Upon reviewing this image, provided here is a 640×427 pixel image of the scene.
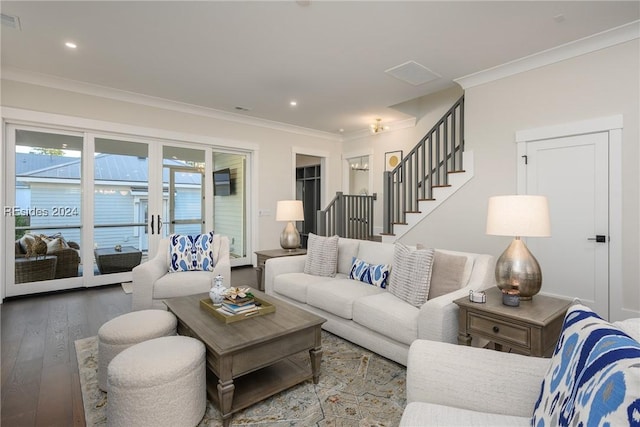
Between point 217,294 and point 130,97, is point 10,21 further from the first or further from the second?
point 217,294

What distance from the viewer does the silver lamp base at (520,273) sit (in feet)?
7.18

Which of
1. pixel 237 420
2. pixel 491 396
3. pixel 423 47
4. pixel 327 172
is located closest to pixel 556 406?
pixel 491 396

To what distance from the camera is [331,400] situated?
81.7 inches

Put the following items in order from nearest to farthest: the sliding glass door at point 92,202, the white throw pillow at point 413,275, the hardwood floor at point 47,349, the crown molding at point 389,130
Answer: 1. the hardwood floor at point 47,349
2. the white throw pillow at point 413,275
3. the sliding glass door at point 92,202
4. the crown molding at point 389,130

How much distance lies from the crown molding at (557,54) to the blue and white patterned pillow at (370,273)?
277 centimetres

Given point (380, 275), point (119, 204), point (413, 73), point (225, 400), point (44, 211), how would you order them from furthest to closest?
1. point (119, 204)
2. point (44, 211)
3. point (413, 73)
4. point (380, 275)
5. point (225, 400)

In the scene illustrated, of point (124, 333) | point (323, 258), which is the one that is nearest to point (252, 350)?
point (124, 333)

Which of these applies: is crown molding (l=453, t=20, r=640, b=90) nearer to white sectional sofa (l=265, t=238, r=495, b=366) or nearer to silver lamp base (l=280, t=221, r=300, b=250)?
white sectional sofa (l=265, t=238, r=495, b=366)

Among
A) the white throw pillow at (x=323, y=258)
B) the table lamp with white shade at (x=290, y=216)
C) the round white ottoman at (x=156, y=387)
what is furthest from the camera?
the table lamp with white shade at (x=290, y=216)

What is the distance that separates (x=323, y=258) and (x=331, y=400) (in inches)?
67.5

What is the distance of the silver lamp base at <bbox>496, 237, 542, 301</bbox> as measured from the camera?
2.19 metres

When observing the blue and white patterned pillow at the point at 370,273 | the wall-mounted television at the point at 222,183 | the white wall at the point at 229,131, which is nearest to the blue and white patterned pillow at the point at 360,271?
the blue and white patterned pillow at the point at 370,273

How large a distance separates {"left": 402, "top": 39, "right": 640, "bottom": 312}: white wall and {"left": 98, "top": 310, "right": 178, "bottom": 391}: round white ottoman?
11.7 feet

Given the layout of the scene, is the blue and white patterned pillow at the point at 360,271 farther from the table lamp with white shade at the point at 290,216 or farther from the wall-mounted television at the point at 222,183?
the wall-mounted television at the point at 222,183
